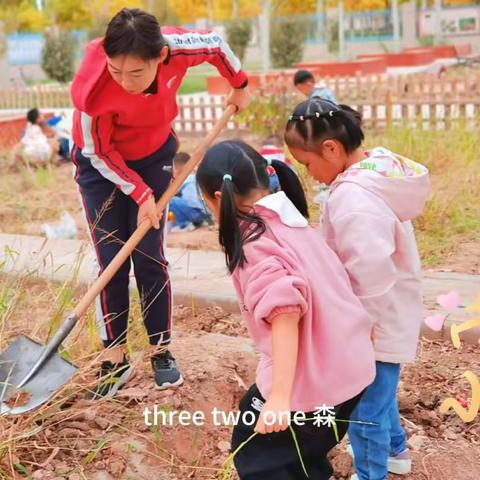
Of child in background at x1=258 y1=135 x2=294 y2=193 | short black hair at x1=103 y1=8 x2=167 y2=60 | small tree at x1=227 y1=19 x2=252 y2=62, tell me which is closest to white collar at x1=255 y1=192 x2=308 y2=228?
child in background at x1=258 y1=135 x2=294 y2=193

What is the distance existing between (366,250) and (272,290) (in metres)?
0.34

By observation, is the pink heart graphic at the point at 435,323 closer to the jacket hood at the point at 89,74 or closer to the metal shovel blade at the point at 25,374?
the metal shovel blade at the point at 25,374

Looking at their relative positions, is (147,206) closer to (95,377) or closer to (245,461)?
(95,377)

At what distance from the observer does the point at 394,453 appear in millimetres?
2523

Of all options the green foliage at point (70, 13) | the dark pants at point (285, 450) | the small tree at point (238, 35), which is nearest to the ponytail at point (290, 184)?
the dark pants at point (285, 450)

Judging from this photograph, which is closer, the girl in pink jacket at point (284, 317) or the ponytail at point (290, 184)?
the girl in pink jacket at point (284, 317)

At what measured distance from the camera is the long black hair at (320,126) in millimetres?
2115

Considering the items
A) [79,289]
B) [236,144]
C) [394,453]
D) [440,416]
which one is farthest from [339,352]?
[79,289]

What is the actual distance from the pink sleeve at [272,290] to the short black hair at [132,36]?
0.84 metres

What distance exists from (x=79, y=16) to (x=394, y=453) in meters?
42.1

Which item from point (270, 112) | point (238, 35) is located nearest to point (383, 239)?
point (270, 112)

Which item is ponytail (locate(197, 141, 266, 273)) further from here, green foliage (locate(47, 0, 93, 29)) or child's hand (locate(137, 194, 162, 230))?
green foliage (locate(47, 0, 93, 29))

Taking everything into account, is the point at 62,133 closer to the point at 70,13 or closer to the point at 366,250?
the point at 366,250

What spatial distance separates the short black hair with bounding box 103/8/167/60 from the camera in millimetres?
2305
